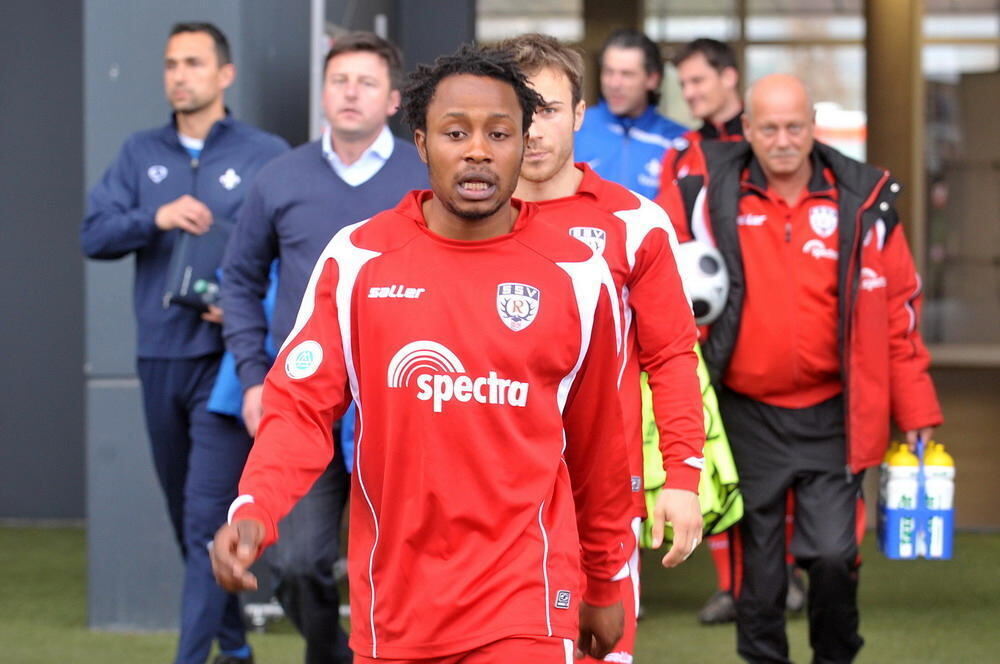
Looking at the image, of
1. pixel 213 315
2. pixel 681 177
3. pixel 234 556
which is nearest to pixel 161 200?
pixel 213 315

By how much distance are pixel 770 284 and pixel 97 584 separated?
10.6ft

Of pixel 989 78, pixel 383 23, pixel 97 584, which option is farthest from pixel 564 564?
pixel 989 78

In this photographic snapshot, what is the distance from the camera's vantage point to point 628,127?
741 centimetres

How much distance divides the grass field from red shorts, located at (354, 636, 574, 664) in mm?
3385

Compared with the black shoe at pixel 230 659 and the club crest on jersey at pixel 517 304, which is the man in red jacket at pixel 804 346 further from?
the club crest on jersey at pixel 517 304

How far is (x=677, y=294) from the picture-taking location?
434 cm

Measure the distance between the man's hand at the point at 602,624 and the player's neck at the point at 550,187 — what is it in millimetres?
1290

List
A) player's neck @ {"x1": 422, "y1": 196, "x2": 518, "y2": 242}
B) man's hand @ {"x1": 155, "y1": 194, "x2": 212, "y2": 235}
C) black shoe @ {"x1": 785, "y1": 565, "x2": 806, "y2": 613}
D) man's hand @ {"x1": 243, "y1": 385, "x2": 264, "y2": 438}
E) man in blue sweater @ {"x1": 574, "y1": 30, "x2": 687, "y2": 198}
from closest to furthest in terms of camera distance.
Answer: player's neck @ {"x1": 422, "y1": 196, "x2": 518, "y2": 242}, man's hand @ {"x1": 243, "y1": 385, "x2": 264, "y2": 438}, man's hand @ {"x1": 155, "y1": 194, "x2": 212, "y2": 235}, man in blue sweater @ {"x1": 574, "y1": 30, "x2": 687, "y2": 198}, black shoe @ {"x1": 785, "y1": 565, "x2": 806, "y2": 613}

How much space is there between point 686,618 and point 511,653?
4283 millimetres

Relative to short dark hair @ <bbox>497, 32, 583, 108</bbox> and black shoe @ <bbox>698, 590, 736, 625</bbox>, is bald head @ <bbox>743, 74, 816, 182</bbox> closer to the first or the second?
short dark hair @ <bbox>497, 32, 583, 108</bbox>

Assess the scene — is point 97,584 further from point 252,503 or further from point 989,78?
point 989,78

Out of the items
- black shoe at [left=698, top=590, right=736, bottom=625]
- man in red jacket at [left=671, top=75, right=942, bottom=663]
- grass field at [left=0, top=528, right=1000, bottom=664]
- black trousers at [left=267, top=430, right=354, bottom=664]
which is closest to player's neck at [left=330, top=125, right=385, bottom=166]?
black trousers at [left=267, top=430, right=354, bottom=664]

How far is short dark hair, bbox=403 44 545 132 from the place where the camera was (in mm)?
3523

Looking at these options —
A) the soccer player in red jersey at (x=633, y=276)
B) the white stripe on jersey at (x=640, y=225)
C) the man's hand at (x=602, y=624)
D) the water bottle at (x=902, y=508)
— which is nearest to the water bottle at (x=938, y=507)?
the water bottle at (x=902, y=508)
